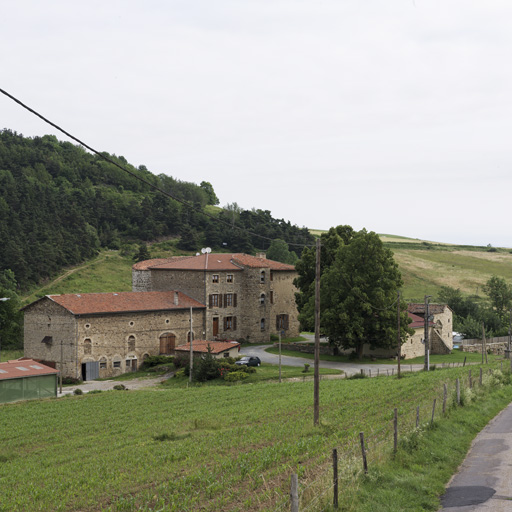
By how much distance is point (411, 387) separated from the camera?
101 feet

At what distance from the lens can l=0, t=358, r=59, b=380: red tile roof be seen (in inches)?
Result: 1619

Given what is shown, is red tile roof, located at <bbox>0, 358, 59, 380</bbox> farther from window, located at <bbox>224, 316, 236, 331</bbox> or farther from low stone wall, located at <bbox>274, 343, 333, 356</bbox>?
low stone wall, located at <bbox>274, 343, 333, 356</bbox>

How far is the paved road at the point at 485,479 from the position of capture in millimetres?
13195

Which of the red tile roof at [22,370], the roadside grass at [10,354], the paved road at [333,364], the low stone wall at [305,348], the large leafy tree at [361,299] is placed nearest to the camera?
the red tile roof at [22,370]

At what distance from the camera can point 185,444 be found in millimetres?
20859

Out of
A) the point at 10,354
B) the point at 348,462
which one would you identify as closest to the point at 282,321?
the point at 10,354

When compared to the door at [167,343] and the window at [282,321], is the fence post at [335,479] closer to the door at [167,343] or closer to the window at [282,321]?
the door at [167,343]

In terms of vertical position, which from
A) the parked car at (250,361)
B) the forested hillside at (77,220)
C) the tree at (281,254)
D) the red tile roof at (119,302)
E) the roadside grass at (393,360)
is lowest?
the roadside grass at (393,360)

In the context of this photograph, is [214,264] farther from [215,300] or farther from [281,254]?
[281,254]

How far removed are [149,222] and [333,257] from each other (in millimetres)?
86297

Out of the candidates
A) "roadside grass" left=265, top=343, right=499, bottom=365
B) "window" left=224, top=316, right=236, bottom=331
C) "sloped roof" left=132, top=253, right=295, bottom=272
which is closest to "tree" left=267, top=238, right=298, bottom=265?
"sloped roof" left=132, top=253, right=295, bottom=272

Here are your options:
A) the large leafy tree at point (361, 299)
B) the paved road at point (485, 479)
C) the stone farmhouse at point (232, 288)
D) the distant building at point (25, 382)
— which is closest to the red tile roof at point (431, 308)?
the large leafy tree at point (361, 299)

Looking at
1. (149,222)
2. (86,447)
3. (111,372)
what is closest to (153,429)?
(86,447)

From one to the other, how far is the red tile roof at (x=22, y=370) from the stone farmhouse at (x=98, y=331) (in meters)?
6.01
